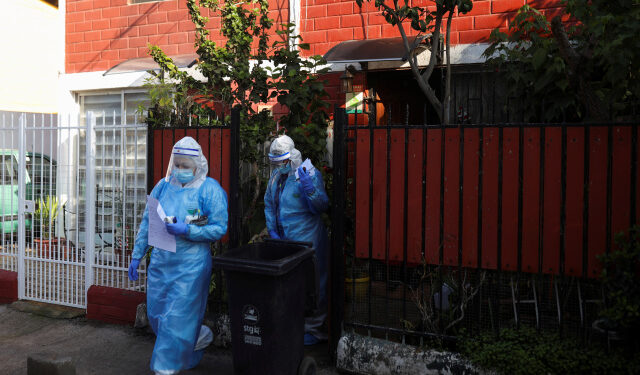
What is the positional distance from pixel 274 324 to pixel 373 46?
3.96 m

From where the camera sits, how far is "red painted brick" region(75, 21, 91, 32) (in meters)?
9.04

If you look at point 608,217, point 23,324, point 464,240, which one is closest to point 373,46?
point 464,240

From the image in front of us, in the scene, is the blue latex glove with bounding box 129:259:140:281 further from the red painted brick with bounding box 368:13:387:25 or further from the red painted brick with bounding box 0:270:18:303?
the red painted brick with bounding box 368:13:387:25

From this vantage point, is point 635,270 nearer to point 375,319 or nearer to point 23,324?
point 375,319

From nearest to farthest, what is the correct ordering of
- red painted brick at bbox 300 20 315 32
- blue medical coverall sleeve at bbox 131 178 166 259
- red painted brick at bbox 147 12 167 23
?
blue medical coverall sleeve at bbox 131 178 166 259
red painted brick at bbox 300 20 315 32
red painted brick at bbox 147 12 167 23

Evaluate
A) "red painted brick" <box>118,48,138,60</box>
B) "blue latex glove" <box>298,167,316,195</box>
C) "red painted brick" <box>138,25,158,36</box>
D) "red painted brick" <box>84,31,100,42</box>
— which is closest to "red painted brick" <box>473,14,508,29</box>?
"blue latex glove" <box>298,167,316,195</box>

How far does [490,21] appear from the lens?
645 cm

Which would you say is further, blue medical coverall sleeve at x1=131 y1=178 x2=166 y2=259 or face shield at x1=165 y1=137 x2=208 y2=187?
blue medical coverall sleeve at x1=131 y1=178 x2=166 y2=259

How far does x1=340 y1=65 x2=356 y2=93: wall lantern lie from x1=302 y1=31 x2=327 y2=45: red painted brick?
68 cm

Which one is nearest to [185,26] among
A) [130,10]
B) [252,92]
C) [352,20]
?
[130,10]

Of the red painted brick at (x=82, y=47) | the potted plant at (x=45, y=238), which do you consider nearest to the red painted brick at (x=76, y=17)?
the red painted brick at (x=82, y=47)

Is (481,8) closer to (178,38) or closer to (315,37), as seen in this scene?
(315,37)

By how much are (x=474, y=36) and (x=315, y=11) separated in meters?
2.14

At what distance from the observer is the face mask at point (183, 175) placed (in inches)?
165
